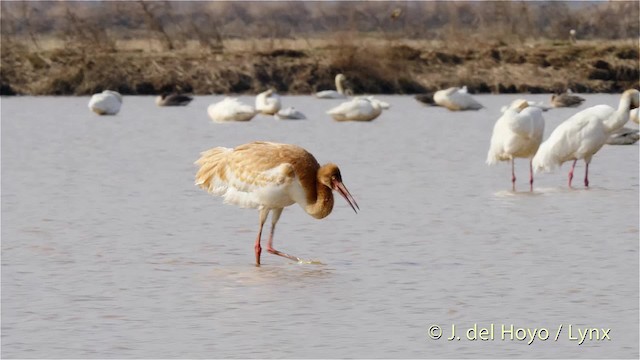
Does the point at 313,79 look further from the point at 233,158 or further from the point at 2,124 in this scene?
the point at 233,158

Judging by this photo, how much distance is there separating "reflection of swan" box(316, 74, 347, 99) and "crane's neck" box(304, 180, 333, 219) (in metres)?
27.0

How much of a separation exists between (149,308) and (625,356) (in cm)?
282

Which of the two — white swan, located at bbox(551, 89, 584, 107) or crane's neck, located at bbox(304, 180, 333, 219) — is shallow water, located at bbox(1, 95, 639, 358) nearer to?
crane's neck, located at bbox(304, 180, 333, 219)

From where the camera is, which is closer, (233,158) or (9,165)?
(233,158)

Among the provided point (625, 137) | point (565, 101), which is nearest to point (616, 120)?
point (625, 137)

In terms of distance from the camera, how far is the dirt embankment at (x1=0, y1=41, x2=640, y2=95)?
130 ft

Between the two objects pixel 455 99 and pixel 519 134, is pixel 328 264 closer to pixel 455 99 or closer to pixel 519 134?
pixel 519 134

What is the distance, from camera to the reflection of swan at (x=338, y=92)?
36.5 metres

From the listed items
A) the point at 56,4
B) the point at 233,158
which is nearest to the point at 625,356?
the point at 233,158

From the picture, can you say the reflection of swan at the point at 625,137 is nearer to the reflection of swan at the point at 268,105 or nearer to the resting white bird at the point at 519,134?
the resting white bird at the point at 519,134

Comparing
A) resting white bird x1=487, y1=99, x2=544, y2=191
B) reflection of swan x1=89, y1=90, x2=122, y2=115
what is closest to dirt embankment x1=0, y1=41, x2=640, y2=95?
reflection of swan x1=89, y1=90, x2=122, y2=115

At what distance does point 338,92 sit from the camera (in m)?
37.5

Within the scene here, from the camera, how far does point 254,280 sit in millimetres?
9297

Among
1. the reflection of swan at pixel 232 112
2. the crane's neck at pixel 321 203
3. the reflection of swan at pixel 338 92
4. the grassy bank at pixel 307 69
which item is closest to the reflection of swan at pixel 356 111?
the reflection of swan at pixel 232 112
